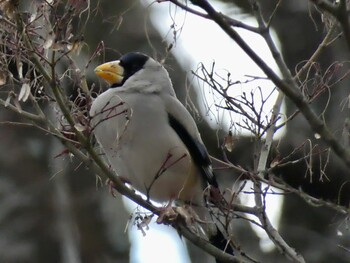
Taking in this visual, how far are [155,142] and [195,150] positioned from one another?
0.74ft

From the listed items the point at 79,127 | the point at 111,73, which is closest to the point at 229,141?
the point at 79,127

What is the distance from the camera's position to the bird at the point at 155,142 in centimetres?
378

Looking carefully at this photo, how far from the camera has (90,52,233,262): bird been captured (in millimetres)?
3783

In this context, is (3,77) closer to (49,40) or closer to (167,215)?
(49,40)

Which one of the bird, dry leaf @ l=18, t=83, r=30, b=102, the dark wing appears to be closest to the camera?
dry leaf @ l=18, t=83, r=30, b=102

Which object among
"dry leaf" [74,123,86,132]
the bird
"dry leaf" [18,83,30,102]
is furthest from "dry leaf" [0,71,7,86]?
the bird

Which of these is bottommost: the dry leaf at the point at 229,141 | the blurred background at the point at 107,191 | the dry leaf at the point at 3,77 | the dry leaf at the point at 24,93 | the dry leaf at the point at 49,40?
the blurred background at the point at 107,191

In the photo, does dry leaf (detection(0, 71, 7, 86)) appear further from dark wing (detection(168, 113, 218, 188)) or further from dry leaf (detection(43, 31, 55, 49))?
dark wing (detection(168, 113, 218, 188))

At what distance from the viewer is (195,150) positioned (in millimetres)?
4012

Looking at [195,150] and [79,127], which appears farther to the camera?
[195,150]

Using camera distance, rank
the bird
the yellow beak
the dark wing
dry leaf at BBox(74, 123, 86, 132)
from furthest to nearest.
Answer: the yellow beak < the dark wing < the bird < dry leaf at BBox(74, 123, 86, 132)

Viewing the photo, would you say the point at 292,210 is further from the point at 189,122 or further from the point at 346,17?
the point at 346,17

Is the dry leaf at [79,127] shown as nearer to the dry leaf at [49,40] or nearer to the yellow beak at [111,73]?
the dry leaf at [49,40]

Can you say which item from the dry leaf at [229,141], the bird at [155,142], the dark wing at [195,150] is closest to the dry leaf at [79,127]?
the dry leaf at [229,141]
